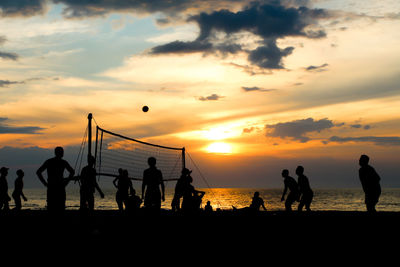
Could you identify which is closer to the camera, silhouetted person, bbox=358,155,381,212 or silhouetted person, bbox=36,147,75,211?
silhouetted person, bbox=36,147,75,211

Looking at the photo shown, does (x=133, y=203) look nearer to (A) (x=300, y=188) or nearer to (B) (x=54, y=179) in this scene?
(B) (x=54, y=179)

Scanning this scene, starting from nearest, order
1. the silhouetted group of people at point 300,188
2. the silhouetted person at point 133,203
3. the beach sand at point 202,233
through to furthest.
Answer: the beach sand at point 202,233 < the silhouetted person at point 133,203 < the silhouetted group of people at point 300,188

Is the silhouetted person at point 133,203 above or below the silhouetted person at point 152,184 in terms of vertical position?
below

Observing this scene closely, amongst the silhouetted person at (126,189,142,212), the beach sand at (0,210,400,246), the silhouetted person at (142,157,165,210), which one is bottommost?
the beach sand at (0,210,400,246)

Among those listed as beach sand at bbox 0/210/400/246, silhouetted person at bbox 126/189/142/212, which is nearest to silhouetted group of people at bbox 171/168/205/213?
silhouetted person at bbox 126/189/142/212

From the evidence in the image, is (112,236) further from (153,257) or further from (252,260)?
(252,260)

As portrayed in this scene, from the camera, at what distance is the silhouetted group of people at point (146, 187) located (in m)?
8.82

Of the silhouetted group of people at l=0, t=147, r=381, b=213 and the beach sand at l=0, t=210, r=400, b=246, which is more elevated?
the silhouetted group of people at l=0, t=147, r=381, b=213

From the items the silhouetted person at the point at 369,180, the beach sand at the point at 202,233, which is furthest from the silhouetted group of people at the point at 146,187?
the beach sand at the point at 202,233

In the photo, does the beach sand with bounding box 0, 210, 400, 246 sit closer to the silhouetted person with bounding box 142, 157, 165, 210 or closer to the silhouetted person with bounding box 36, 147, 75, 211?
the silhouetted person with bounding box 36, 147, 75, 211

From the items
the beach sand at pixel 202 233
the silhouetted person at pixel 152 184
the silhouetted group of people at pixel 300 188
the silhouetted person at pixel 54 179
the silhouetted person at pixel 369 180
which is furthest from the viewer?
the silhouetted group of people at pixel 300 188

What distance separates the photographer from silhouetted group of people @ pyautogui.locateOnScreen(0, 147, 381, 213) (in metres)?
8.82

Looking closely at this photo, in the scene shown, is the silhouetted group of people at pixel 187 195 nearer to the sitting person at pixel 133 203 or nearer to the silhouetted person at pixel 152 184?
the sitting person at pixel 133 203

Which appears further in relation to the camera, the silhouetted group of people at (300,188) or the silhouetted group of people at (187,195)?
the silhouetted group of people at (300,188)
